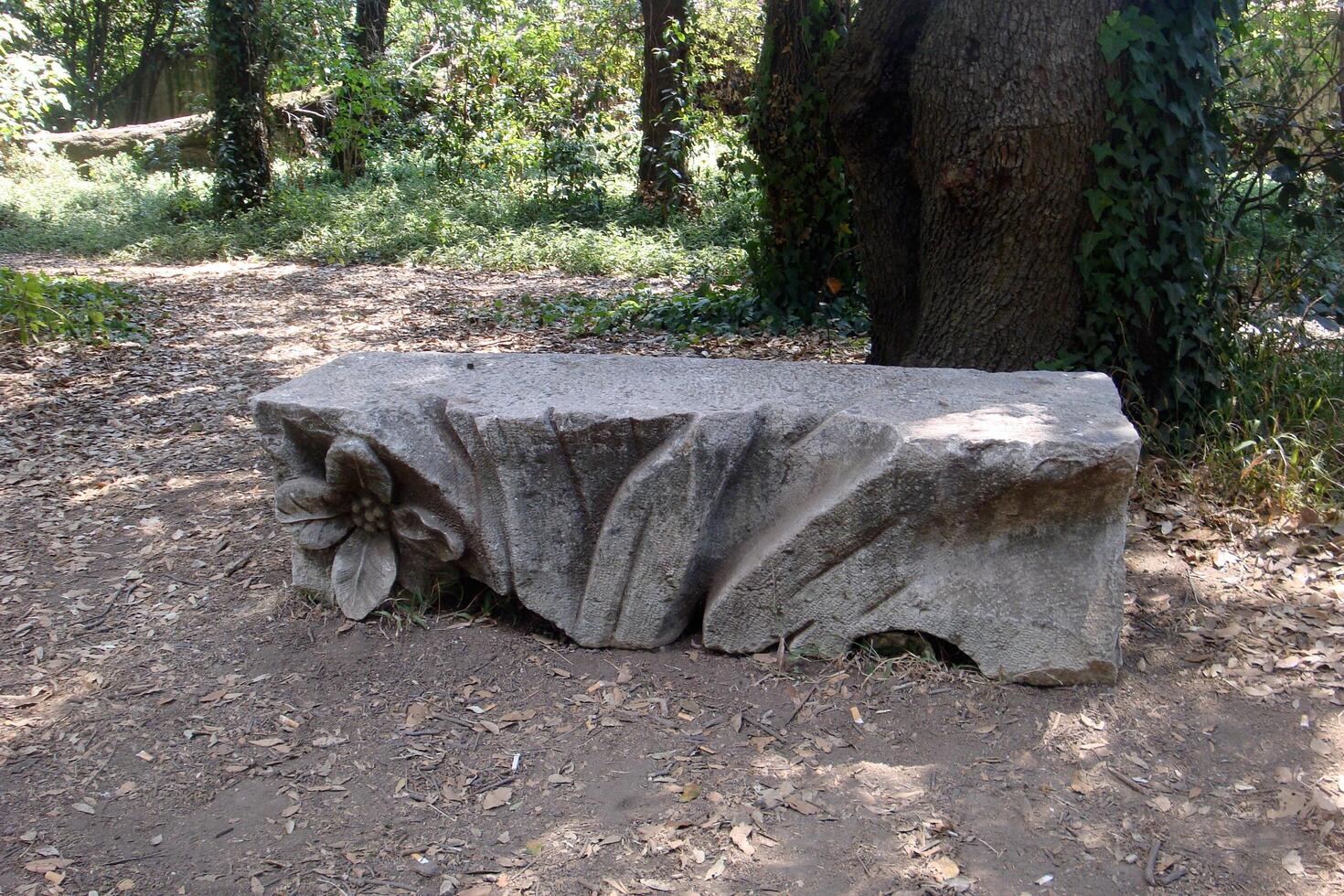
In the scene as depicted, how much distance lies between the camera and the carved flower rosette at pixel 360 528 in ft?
11.4

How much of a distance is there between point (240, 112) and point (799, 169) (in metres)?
7.72

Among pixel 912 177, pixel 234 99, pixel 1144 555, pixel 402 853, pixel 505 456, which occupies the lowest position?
pixel 402 853

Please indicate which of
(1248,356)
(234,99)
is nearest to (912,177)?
(1248,356)

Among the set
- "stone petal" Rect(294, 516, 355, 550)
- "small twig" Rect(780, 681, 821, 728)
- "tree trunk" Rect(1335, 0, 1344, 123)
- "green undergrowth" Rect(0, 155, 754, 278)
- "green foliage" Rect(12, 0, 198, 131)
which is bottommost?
"small twig" Rect(780, 681, 821, 728)

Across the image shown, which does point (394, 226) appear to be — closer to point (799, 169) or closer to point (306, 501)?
point (799, 169)

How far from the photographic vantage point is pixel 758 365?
3.96 m

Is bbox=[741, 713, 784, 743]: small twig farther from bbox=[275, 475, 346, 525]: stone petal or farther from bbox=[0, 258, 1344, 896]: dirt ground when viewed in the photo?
bbox=[275, 475, 346, 525]: stone petal

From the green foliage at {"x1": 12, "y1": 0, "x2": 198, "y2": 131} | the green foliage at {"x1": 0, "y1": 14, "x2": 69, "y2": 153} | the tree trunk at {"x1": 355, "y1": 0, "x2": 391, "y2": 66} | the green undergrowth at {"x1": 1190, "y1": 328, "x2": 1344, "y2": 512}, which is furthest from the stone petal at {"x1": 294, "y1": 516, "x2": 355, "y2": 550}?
the green foliage at {"x1": 12, "y1": 0, "x2": 198, "y2": 131}

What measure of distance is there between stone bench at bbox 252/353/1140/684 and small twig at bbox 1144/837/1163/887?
2.02 ft

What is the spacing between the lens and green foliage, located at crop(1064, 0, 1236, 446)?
13.6 feet

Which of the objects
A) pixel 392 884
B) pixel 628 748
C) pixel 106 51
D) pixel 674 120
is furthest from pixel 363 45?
pixel 106 51

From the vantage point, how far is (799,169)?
6.95 metres

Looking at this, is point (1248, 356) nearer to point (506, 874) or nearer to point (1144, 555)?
point (1144, 555)

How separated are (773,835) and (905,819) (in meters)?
0.34
